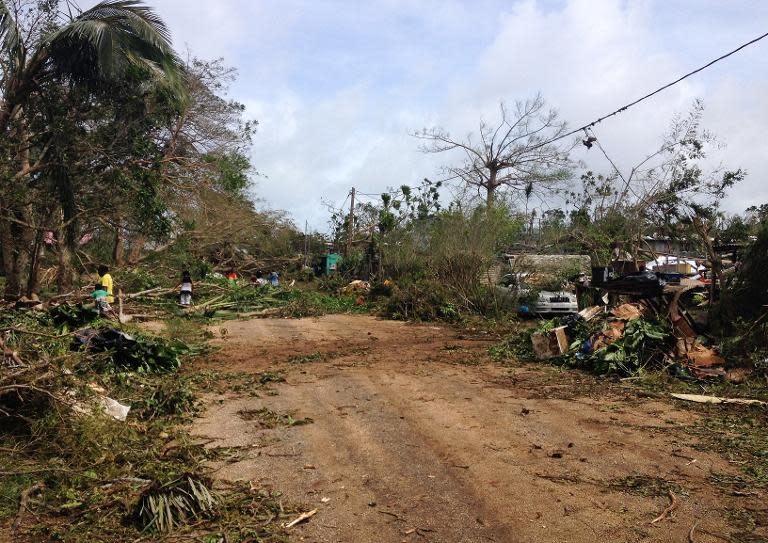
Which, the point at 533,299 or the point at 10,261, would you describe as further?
the point at 533,299

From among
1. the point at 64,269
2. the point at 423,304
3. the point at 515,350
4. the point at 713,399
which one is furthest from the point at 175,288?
the point at 713,399

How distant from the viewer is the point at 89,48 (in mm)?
13117

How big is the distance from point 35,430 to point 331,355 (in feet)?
23.9

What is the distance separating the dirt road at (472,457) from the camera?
4820 millimetres

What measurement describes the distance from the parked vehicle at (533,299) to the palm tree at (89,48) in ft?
35.9

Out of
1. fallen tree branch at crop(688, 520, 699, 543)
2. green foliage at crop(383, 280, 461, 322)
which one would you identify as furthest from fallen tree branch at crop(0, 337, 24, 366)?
green foliage at crop(383, 280, 461, 322)

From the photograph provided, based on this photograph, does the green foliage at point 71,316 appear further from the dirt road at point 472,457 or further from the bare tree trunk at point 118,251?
the bare tree trunk at point 118,251

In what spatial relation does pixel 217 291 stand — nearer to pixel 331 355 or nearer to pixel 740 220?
pixel 331 355

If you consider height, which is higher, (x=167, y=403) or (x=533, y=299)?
(x=533, y=299)

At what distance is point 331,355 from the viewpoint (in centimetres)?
1307

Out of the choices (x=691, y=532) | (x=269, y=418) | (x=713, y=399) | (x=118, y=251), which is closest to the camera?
(x=691, y=532)

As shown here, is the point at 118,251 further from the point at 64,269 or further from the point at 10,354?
the point at 10,354

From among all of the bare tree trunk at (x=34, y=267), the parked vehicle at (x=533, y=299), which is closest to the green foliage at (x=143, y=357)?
the bare tree trunk at (x=34, y=267)

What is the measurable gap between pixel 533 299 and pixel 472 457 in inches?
554
